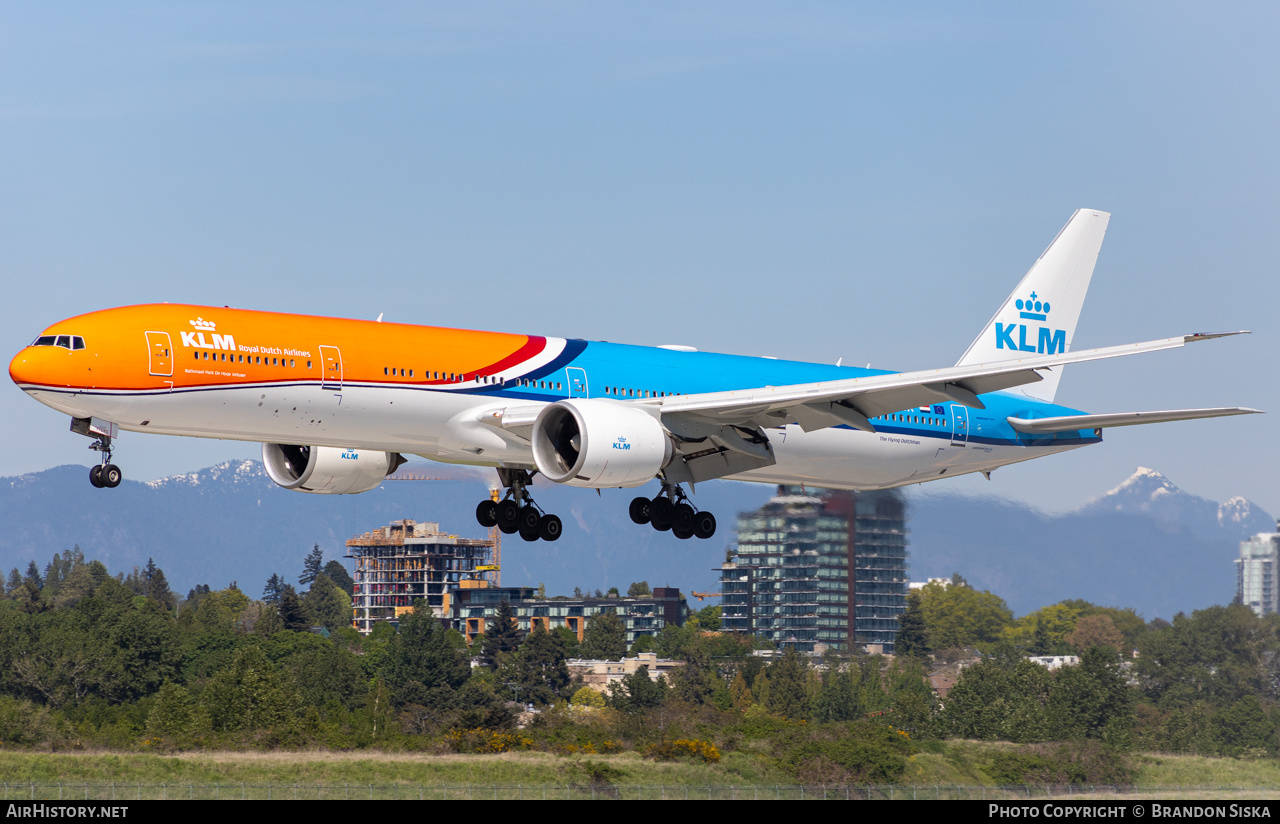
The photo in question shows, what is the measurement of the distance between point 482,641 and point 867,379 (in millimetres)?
88557

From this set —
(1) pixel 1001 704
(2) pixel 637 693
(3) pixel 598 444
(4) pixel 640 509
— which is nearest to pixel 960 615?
(1) pixel 1001 704

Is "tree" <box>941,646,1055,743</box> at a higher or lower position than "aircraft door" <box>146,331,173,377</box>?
lower

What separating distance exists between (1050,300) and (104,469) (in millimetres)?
30452

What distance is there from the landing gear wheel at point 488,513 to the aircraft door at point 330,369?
887cm

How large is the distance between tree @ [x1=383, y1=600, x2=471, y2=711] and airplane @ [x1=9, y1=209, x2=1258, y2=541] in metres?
58.6

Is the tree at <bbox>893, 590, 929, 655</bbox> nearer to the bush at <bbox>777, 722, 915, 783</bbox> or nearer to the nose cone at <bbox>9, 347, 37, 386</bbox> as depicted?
the bush at <bbox>777, 722, 915, 783</bbox>

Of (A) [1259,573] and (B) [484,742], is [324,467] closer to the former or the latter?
(B) [484,742]

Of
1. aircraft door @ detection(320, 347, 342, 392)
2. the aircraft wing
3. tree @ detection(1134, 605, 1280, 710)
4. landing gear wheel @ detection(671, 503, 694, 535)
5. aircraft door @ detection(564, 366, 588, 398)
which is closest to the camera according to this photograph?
aircraft door @ detection(320, 347, 342, 392)

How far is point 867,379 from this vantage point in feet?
114

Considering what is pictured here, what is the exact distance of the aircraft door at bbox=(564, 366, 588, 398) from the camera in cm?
3550

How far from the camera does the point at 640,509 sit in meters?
39.0

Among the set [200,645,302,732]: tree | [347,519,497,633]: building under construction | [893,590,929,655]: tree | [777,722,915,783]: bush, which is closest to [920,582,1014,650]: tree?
[893,590,929,655]: tree
